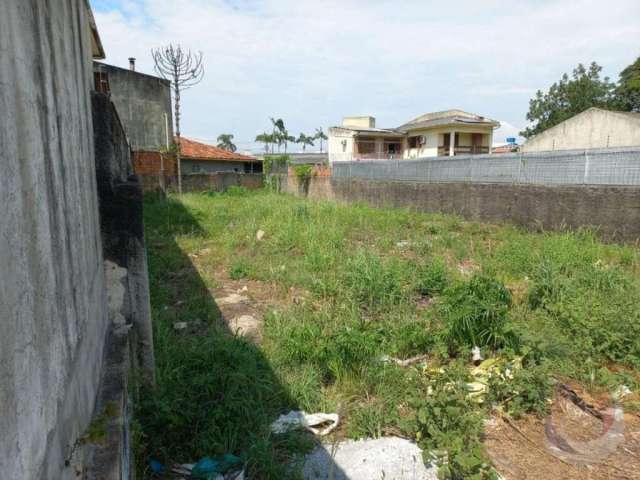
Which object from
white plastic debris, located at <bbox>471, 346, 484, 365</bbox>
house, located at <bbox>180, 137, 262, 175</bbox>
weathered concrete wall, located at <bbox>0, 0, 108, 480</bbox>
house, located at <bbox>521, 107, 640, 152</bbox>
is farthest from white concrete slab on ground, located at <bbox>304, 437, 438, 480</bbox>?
house, located at <bbox>180, 137, 262, 175</bbox>

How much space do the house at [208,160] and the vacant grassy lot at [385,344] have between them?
14856mm

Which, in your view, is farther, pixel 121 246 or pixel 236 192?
pixel 236 192

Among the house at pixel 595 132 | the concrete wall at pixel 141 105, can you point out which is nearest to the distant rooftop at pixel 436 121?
the house at pixel 595 132

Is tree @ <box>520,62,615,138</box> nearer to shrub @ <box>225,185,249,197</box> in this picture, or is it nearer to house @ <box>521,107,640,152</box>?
house @ <box>521,107,640,152</box>

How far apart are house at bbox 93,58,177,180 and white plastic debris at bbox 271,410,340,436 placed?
13839 millimetres

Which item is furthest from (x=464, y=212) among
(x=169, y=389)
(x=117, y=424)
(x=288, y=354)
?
(x=117, y=424)

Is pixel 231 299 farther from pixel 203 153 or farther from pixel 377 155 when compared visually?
pixel 377 155

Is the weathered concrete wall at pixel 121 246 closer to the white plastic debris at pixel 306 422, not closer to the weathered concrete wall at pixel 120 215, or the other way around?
the weathered concrete wall at pixel 120 215

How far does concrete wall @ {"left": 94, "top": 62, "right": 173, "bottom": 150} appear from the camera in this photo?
628 inches

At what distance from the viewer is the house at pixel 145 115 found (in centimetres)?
1571

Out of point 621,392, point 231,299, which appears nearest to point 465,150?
point 231,299

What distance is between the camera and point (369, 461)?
2.33 meters

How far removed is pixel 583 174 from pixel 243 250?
6.08 metres

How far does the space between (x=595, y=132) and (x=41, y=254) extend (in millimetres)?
22246
